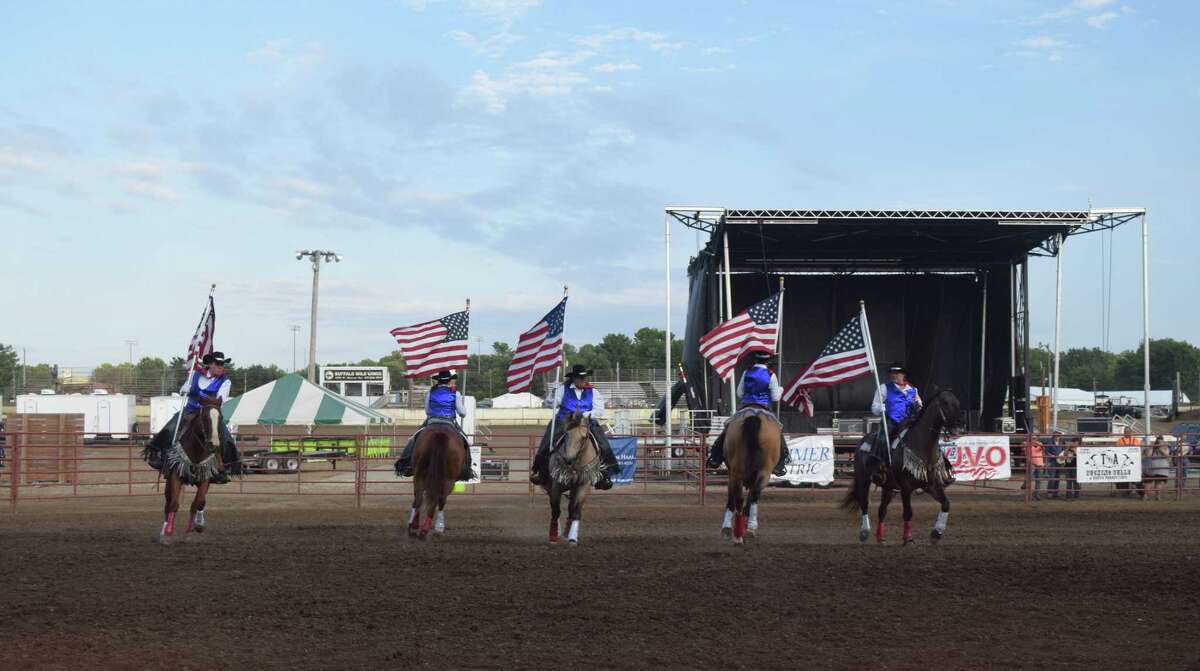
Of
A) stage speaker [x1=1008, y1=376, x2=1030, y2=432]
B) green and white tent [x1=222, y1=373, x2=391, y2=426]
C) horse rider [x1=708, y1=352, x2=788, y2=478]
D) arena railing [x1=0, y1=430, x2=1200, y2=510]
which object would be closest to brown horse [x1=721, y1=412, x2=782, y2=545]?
horse rider [x1=708, y1=352, x2=788, y2=478]

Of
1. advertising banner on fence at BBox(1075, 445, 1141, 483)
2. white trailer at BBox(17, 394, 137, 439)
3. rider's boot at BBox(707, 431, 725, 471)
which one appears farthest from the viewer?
white trailer at BBox(17, 394, 137, 439)

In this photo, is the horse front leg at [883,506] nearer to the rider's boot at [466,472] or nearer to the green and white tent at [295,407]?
the rider's boot at [466,472]

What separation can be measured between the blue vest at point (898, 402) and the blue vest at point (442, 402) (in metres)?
5.05

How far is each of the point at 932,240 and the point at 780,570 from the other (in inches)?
1061

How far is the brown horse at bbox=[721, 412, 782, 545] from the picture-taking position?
Result: 1241 cm

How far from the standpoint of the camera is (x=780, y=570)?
10.4 m

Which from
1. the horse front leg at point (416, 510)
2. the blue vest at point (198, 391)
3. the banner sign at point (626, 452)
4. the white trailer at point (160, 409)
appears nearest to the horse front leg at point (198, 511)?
the blue vest at point (198, 391)

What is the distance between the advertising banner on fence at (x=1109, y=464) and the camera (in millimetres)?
23344

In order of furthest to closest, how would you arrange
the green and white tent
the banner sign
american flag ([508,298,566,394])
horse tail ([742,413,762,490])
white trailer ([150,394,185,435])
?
white trailer ([150,394,185,435]) < the green and white tent < the banner sign < american flag ([508,298,566,394]) < horse tail ([742,413,762,490])

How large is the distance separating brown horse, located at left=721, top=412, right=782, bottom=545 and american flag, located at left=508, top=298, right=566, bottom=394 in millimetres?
3369

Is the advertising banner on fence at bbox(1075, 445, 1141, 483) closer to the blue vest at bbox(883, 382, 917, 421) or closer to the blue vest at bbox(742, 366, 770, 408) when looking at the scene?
the blue vest at bbox(883, 382, 917, 421)

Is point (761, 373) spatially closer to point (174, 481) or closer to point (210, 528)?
point (174, 481)

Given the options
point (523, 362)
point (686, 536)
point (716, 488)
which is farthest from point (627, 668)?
point (716, 488)

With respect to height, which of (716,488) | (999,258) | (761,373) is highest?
(999,258)
